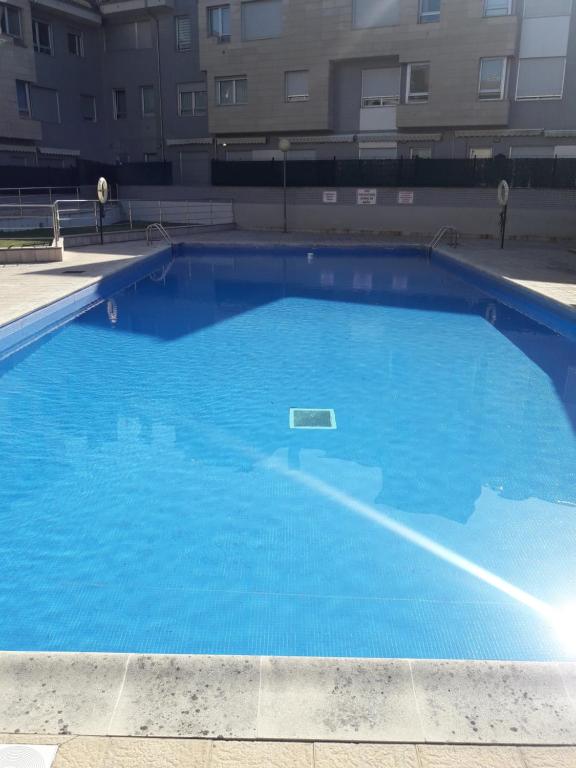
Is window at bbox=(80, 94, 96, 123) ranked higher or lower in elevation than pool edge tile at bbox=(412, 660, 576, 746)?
higher

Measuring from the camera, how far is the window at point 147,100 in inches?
1289

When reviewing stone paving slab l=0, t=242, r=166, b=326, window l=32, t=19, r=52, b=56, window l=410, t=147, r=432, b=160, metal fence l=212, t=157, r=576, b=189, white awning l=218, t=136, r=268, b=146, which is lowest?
stone paving slab l=0, t=242, r=166, b=326

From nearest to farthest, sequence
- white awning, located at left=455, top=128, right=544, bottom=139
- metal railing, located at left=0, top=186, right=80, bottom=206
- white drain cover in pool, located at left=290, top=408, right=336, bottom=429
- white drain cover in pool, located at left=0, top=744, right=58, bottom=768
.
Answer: white drain cover in pool, located at left=0, top=744, right=58, bottom=768
white drain cover in pool, located at left=290, top=408, right=336, bottom=429
metal railing, located at left=0, top=186, right=80, bottom=206
white awning, located at left=455, top=128, right=544, bottom=139

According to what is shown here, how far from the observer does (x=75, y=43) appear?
1264 inches

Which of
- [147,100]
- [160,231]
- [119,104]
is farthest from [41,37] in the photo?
[160,231]

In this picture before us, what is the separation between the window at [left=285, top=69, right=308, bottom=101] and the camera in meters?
28.4

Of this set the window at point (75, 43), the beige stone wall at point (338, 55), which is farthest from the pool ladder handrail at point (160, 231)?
the window at point (75, 43)

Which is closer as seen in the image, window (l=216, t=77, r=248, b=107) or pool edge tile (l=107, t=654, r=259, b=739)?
pool edge tile (l=107, t=654, r=259, b=739)

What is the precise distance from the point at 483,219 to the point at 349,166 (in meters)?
5.60

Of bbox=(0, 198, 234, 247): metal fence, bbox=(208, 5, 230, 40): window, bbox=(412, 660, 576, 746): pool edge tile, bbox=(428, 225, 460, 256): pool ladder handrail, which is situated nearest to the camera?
bbox=(412, 660, 576, 746): pool edge tile

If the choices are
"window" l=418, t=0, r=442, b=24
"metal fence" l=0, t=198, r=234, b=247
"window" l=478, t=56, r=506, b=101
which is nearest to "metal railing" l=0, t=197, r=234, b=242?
"metal fence" l=0, t=198, r=234, b=247

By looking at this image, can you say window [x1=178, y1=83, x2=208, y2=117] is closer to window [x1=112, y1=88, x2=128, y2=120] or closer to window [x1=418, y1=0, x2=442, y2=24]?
window [x1=112, y1=88, x2=128, y2=120]

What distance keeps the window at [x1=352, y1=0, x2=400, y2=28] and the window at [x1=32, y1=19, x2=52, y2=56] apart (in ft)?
48.2

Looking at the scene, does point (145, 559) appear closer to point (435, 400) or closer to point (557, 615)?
point (557, 615)
